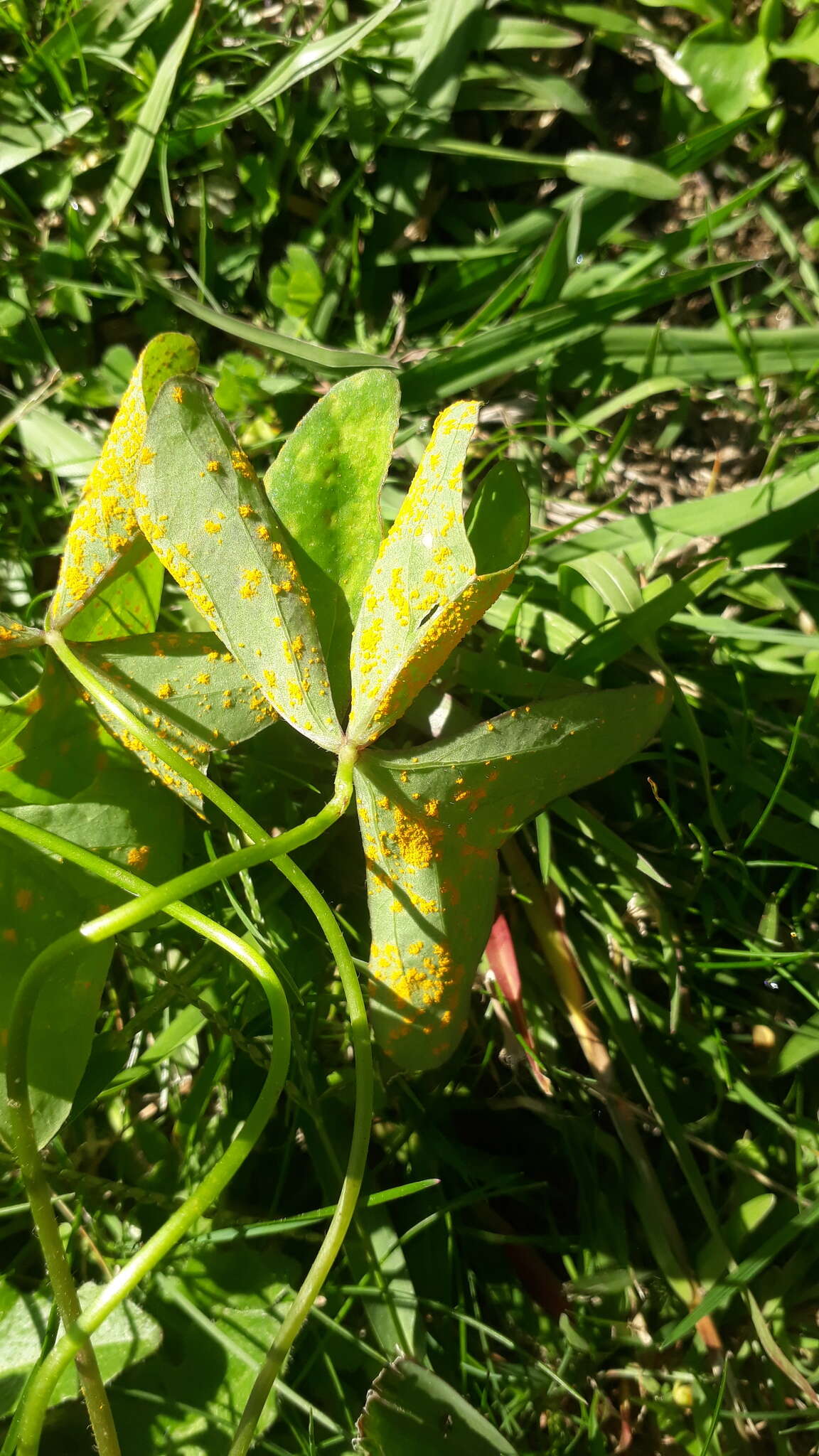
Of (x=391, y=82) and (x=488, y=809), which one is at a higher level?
(x=391, y=82)

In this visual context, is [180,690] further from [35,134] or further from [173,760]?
[35,134]

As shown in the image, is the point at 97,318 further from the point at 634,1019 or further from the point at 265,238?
the point at 634,1019

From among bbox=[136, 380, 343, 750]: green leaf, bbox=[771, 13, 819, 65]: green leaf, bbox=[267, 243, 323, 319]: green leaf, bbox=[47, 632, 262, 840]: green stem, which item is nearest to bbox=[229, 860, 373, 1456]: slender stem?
bbox=[47, 632, 262, 840]: green stem

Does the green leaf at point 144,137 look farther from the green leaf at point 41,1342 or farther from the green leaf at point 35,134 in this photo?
the green leaf at point 41,1342

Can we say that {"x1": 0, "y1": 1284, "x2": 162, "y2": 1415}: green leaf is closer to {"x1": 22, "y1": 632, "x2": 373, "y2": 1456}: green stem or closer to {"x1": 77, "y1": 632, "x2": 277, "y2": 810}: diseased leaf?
{"x1": 22, "y1": 632, "x2": 373, "y2": 1456}: green stem

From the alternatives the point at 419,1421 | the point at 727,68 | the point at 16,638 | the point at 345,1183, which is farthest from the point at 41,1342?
the point at 727,68

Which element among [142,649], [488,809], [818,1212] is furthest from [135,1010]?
[818,1212]

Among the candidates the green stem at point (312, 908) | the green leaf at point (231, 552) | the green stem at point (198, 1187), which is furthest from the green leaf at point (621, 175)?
the green stem at point (198, 1187)
